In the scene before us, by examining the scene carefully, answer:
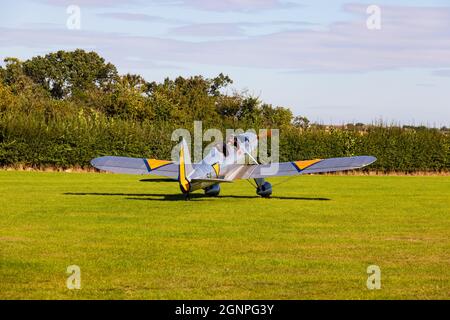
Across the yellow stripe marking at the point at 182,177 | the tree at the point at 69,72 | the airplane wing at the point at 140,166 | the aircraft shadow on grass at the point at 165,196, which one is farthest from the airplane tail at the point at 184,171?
the tree at the point at 69,72

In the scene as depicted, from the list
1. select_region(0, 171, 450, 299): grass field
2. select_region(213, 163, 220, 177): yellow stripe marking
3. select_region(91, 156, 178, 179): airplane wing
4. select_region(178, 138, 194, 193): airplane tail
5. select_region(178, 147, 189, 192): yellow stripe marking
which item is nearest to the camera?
select_region(0, 171, 450, 299): grass field

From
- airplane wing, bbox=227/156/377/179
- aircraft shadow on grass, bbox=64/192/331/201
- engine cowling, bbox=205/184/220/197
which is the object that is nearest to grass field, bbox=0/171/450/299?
aircraft shadow on grass, bbox=64/192/331/201

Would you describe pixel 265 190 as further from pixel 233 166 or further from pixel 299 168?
pixel 233 166

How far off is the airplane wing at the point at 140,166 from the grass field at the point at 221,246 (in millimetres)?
852

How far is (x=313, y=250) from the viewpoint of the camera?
15.1m

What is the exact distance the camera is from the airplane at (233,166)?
25547 millimetres

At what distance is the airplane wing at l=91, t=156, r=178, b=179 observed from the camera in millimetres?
27122

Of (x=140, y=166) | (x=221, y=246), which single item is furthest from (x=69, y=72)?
(x=221, y=246)

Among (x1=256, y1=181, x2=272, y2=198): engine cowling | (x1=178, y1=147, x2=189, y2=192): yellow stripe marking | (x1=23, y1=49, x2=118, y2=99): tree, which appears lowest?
(x1=256, y1=181, x2=272, y2=198): engine cowling

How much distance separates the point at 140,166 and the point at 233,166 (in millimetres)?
3423

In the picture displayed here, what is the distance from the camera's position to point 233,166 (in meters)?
26.4

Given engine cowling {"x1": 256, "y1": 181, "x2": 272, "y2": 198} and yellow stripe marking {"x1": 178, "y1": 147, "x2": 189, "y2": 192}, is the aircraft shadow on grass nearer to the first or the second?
engine cowling {"x1": 256, "y1": 181, "x2": 272, "y2": 198}

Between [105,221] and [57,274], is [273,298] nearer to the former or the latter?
[57,274]

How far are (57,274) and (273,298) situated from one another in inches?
138
